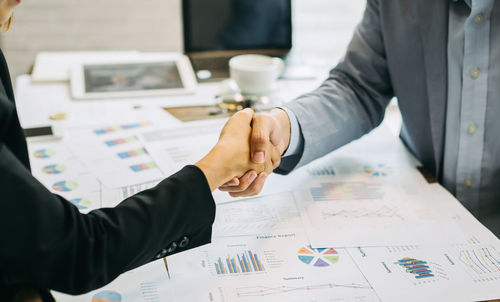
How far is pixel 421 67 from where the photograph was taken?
3.57 ft

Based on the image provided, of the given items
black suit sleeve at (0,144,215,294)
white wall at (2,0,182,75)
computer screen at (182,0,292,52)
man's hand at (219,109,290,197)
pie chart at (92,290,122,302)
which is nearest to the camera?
black suit sleeve at (0,144,215,294)

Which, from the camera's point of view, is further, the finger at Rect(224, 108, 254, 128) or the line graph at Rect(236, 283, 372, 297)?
the finger at Rect(224, 108, 254, 128)

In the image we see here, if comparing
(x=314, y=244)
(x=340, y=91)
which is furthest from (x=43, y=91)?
(x=314, y=244)

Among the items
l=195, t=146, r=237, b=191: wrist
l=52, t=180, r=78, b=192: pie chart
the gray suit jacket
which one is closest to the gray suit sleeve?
the gray suit jacket

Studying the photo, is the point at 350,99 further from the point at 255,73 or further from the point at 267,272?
the point at 267,272

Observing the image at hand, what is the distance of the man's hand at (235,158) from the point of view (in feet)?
2.64

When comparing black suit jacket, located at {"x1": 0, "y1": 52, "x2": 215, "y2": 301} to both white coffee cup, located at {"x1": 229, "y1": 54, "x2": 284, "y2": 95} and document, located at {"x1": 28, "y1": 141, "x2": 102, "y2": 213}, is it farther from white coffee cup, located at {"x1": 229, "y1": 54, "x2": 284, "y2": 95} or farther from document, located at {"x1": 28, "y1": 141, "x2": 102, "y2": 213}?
white coffee cup, located at {"x1": 229, "y1": 54, "x2": 284, "y2": 95}

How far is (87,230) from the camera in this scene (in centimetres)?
61

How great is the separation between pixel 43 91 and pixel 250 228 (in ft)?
3.00

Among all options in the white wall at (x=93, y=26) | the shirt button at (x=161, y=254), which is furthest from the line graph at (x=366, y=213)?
the white wall at (x=93, y=26)

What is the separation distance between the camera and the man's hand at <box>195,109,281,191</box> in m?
0.80

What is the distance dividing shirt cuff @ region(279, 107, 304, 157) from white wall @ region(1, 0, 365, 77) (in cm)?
136

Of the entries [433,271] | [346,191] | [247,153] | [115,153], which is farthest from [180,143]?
[433,271]

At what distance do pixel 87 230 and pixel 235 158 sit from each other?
34 cm
